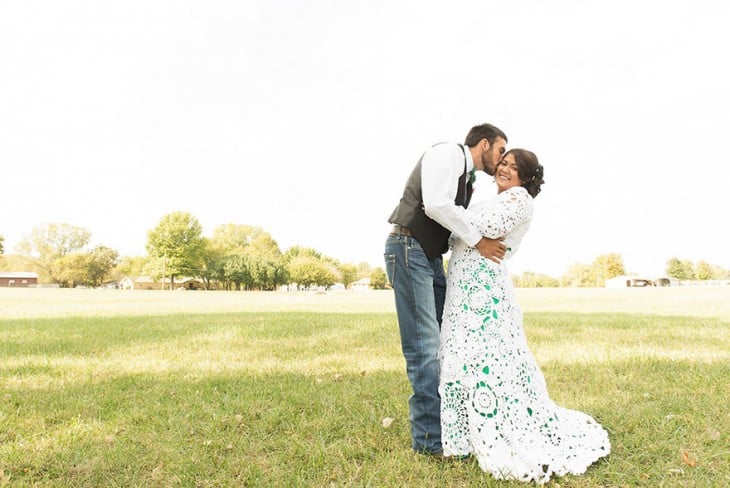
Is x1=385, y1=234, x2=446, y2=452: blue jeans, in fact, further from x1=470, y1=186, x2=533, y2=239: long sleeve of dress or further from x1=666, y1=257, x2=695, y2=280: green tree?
x1=666, y1=257, x2=695, y2=280: green tree

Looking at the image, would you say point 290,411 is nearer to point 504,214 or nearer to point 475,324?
point 475,324

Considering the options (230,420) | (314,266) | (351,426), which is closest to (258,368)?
(230,420)

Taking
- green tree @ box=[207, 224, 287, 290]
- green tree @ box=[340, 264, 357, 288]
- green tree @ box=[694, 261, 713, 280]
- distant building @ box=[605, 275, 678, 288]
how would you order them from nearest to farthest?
1. green tree @ box=[207, 224, 287, 290]
2. distant building @ box=[605, 275, 678, 288]
3. green tree @ box=[340, 264, 357, 288]
4. green tree @ box=[694, 261, 713, 280]

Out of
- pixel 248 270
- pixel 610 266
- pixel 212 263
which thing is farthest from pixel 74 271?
pixel 610 266

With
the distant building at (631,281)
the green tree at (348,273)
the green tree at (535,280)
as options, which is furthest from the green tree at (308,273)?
the distant building at (631,281)

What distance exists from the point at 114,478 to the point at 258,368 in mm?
3975

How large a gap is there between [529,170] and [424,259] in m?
1.13

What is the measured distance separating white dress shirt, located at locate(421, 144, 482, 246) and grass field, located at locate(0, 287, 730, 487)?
1.92 metres

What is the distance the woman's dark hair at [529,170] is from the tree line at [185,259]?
86354 millimetres

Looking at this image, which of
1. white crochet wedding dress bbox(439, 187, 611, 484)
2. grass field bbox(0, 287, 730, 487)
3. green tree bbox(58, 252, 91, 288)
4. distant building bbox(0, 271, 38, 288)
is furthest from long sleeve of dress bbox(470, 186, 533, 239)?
distant building bbox(0, 271, 38, 288)

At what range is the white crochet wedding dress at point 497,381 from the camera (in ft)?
12.9

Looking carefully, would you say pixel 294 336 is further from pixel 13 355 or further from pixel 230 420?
pixel 230 420

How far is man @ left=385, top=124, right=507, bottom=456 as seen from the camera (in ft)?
13.6

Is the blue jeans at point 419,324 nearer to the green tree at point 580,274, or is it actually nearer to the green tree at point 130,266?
the green tree at point 580,274
